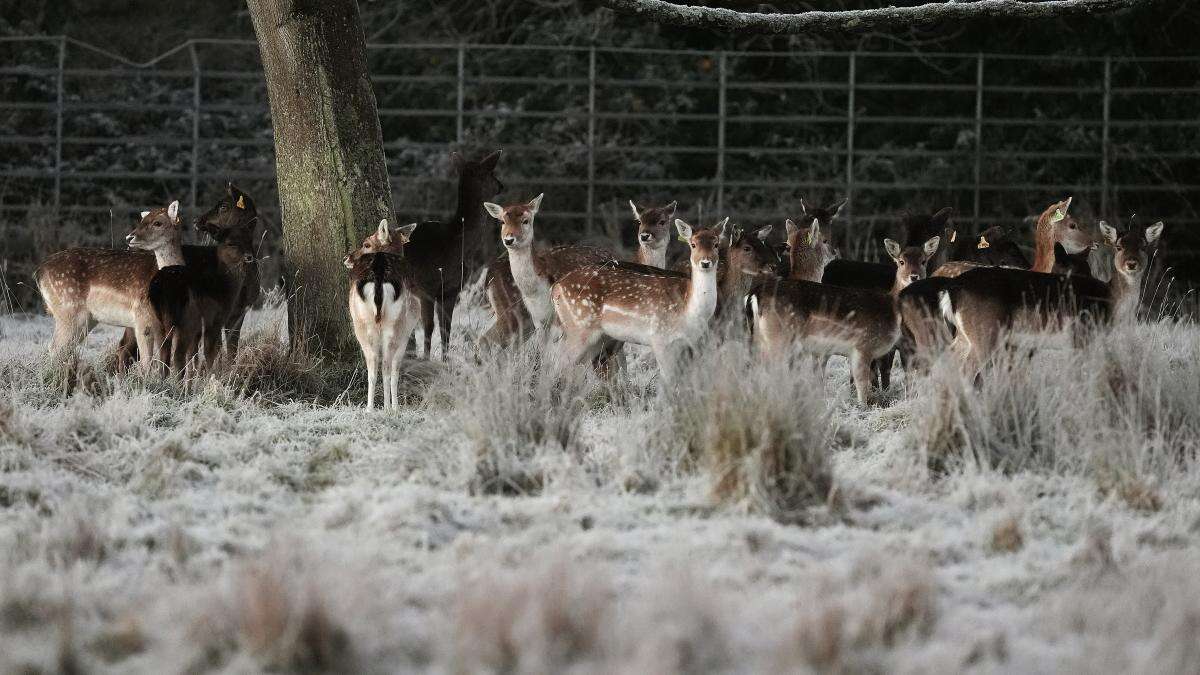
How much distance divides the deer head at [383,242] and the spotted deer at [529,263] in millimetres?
739

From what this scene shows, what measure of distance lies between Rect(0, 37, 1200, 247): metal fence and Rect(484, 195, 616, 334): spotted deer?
7.93m

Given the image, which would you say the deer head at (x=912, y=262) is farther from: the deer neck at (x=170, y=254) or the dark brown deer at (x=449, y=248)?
the deer neck at (x=170, y=254)

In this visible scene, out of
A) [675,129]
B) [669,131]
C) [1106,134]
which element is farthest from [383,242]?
[675,129]

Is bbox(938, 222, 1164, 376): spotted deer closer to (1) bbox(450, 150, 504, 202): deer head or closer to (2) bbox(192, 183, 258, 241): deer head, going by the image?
(1) bbox(450, 150, 504, 202): deer head

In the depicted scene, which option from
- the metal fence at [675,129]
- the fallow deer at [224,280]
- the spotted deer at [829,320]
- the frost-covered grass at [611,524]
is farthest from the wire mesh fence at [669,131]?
the frost-covered grass at [611,524]

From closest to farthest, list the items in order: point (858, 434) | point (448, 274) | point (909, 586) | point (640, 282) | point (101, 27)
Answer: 1. point (909, 586)
2. point (858, 434)
3. point (640, 282)
4. point (448, 274)
5. point (101, 27)

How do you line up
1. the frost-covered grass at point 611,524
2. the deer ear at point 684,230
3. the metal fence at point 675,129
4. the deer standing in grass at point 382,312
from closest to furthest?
the frost-covered grass at point 611,524
the deer standing in grass at point 382,312
the deer ear at point 684,230
the metal fence at point 675,129

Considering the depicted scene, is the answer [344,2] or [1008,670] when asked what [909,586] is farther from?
[344,2]

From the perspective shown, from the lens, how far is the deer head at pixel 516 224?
10352 millimetres

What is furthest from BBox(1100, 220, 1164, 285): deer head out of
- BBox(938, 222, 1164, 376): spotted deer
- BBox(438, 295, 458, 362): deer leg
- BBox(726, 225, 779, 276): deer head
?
BBox(438, 295, 458, 362): deer leg

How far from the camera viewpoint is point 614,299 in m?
9.56

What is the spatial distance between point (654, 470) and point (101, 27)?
1734 centimetres

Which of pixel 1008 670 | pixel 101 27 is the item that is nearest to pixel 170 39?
pixel 101 27

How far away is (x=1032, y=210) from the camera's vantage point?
1930 centimetres
